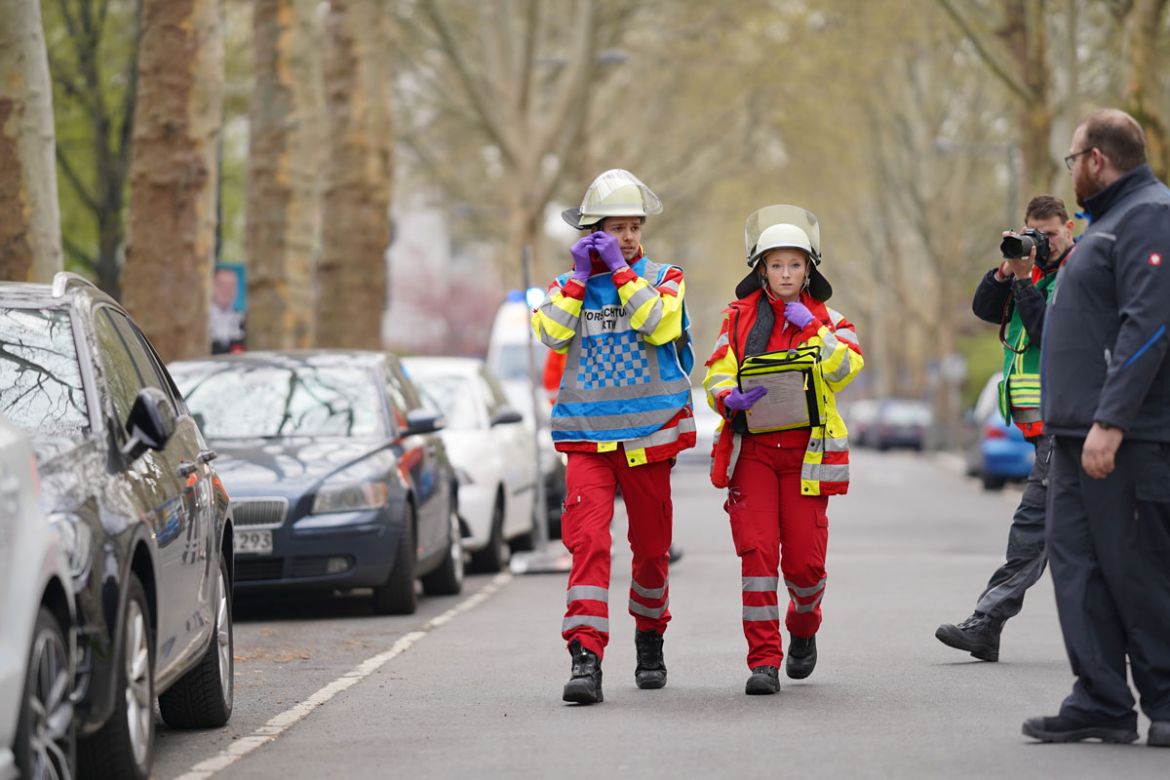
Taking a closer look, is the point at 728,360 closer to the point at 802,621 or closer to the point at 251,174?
the point at 802,621

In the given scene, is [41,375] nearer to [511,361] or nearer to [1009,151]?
[511,361]

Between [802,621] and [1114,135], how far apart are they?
2.63m

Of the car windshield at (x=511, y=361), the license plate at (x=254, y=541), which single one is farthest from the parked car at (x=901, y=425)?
the license plate at (x=254, y=541)

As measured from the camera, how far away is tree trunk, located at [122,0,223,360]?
17172 millimetres

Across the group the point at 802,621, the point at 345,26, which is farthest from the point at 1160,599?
the point at 345,26

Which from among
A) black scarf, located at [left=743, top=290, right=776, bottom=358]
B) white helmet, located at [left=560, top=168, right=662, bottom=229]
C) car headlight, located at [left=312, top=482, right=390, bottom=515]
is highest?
white helmet, located at [left=560, top=168, right=662, bottom=229]

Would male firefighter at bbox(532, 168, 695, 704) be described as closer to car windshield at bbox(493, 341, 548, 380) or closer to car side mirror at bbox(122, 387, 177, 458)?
car side mirror at bbox(122, 387, 177, 458)

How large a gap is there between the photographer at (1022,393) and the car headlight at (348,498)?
4.06 m

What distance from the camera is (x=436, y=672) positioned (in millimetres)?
9992

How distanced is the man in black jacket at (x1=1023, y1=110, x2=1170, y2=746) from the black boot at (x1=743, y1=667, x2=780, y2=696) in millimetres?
1502

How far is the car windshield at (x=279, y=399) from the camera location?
13.5m

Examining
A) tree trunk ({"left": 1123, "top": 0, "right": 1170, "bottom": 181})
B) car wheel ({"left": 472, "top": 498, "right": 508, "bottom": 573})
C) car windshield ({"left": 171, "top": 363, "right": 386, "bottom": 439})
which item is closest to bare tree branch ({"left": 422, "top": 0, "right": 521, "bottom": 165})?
tree trunk ({"left": 1123, "top": 0, "right": 1170, "bottom": 181})

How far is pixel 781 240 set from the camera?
29.0 feet

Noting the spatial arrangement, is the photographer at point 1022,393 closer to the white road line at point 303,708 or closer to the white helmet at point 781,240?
the white helmet at point 781,240
